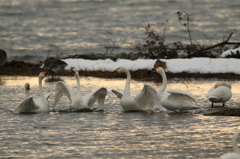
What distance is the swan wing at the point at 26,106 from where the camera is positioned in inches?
459

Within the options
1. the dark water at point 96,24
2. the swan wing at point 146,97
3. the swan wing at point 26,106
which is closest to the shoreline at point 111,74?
the dark water at point 96,24

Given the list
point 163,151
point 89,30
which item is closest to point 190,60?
point 163,151

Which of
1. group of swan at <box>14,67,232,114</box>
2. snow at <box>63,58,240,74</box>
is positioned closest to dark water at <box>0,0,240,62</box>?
snow at <box>63,58,240,74</box>

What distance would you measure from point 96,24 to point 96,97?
109 ft

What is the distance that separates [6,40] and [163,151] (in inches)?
1084

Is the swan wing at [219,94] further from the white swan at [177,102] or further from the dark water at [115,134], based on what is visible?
the white swan at [177,102]

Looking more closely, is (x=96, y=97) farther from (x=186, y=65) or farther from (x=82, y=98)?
(x=186, y=65)

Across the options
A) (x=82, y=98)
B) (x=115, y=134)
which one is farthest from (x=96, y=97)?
(x=115, y=134)

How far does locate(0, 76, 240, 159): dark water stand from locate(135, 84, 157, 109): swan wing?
0.94 feet

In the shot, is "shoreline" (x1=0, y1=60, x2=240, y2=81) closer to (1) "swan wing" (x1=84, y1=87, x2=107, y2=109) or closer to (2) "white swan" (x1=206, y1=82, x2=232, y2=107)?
(2) "white swan" (x1=206, y1=82, x2=232, y2=107)

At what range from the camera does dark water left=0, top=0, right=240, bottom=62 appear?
31511 millimetres

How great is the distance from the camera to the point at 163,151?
8.42 meters

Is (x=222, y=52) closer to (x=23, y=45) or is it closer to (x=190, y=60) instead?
(x=190, y=60)

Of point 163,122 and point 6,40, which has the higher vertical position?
point 6,40
